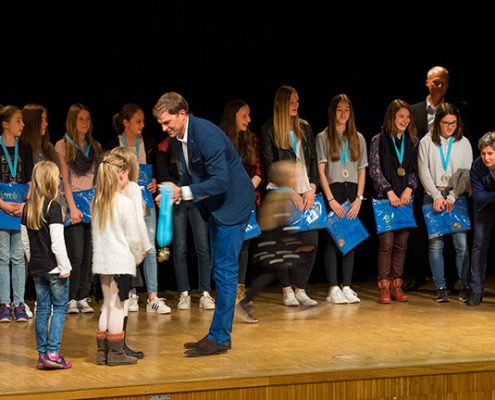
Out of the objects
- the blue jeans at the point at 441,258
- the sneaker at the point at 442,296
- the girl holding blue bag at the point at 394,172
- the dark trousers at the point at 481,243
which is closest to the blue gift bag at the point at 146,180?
the girl holding blue bag at the point at 394,172

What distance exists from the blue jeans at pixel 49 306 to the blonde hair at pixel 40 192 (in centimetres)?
29

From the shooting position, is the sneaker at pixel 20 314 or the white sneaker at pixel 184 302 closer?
the sneaker at pixel 20 314

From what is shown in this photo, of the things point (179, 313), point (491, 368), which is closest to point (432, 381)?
point (491, 368)

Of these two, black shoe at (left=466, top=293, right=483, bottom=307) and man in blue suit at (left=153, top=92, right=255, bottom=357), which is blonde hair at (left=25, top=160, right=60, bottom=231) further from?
black shoe at (left=466, top=293, right=483, bottom=307)

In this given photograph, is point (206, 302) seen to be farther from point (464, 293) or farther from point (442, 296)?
point (464, 293)

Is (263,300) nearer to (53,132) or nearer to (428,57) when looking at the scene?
(53,132)

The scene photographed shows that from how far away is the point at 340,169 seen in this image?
7508 mm

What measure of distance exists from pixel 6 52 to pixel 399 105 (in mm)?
2809

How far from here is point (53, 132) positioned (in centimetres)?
793

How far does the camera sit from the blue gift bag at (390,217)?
7.45 metres

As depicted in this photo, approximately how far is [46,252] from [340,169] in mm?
2682

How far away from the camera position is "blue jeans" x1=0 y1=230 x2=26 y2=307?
22.4ft

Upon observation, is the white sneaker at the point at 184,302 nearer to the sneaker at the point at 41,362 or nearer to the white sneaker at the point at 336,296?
the white sneaker at the point at 336,296

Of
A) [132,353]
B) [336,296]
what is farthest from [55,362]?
[336,296]
